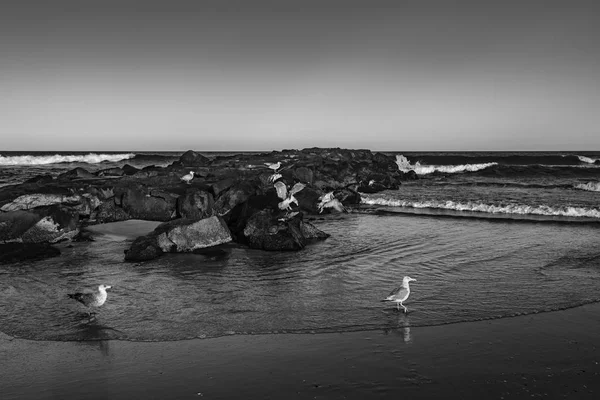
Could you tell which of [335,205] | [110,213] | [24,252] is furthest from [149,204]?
[335,205]

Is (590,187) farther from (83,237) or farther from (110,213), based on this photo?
(83,237)

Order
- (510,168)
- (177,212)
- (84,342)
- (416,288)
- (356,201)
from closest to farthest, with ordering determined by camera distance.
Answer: (84,342)
(416,288)
(177,212)
(356,201)
(510,168)

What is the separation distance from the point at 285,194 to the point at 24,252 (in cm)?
1158

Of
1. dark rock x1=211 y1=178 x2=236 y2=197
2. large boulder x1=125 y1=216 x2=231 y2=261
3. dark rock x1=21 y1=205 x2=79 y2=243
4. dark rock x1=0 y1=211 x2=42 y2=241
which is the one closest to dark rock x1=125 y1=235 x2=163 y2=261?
large boulder x1=125 y1=216 x2=231 y2=261

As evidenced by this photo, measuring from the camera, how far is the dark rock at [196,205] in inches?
772

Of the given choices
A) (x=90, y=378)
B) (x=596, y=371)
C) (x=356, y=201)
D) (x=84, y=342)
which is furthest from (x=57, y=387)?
(x=356, y=201)

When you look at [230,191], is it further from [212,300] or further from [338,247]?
[212,300]

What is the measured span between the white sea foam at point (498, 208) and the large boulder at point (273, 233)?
40.6ft

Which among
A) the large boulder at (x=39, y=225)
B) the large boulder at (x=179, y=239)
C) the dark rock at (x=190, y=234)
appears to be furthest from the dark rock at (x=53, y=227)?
the dark rock at (x=190, y=234)

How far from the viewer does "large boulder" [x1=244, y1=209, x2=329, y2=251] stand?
1496cm

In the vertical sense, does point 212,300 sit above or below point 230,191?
below

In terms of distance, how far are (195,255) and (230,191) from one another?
21.8 feet

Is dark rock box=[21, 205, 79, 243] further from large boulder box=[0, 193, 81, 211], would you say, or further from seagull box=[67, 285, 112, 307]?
seagull box=[67, 285, 112, 307]

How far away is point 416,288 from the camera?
10820mm
